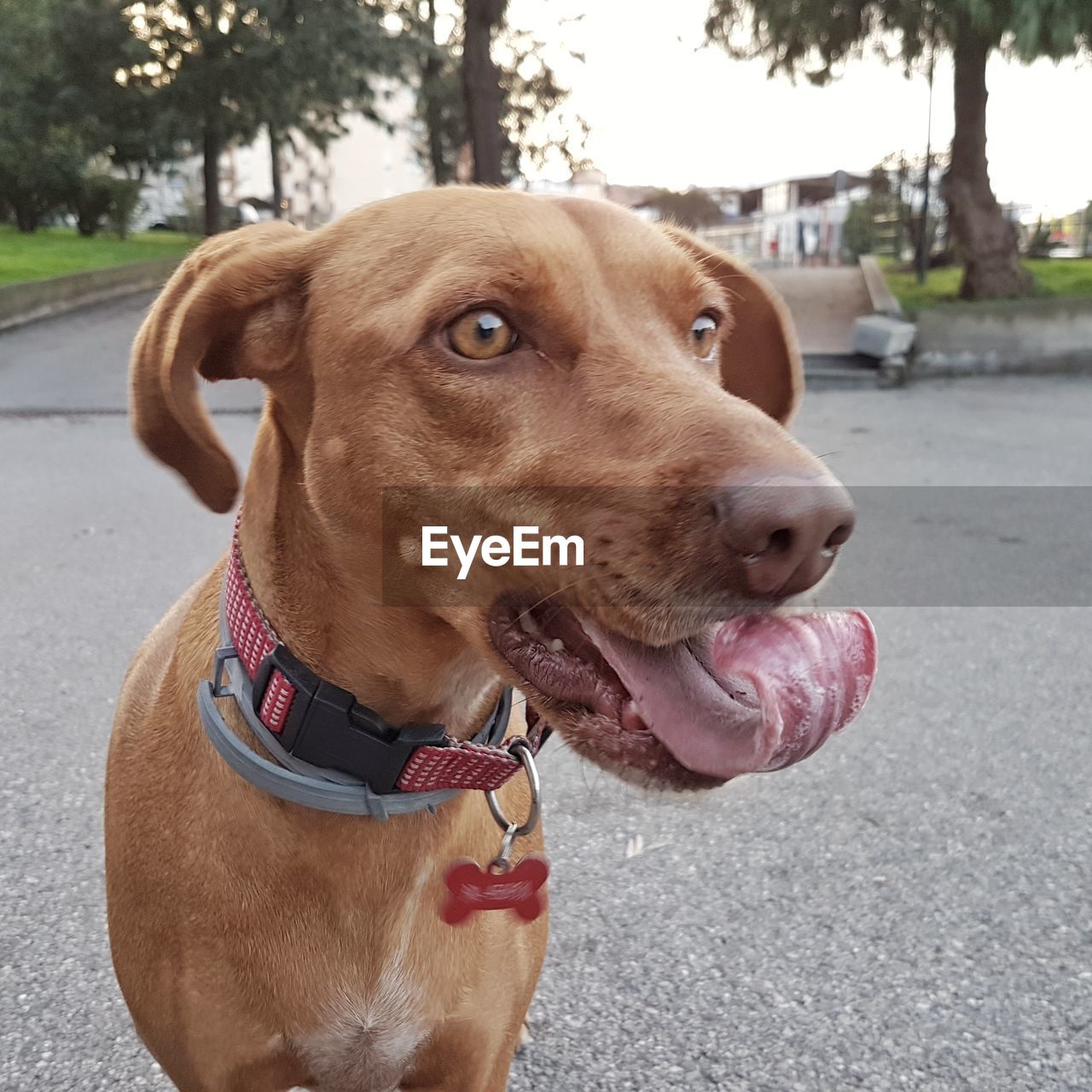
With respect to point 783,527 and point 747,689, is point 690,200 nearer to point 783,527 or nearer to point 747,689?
point 747,689

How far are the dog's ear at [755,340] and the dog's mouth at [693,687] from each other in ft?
2.24

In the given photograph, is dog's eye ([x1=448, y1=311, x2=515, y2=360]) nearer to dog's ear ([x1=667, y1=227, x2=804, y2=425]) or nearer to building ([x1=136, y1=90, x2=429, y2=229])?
dog's ear ([x1=667, y1=227, x2=804, y2=425])

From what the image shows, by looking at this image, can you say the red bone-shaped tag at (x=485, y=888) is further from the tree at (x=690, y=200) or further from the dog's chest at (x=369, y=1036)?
the tree at (x=690, y=200)

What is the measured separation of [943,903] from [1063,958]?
31cm

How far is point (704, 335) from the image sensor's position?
1.73 m

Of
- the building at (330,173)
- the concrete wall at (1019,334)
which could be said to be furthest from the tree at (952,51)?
the building at (330,173)

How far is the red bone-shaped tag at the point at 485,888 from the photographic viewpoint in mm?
1602

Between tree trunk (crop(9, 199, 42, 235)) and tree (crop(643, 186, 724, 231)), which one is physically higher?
tree trunk (crop(9, 199, 42, 235))

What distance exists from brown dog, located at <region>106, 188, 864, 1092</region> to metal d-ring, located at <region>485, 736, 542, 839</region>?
0.18 feet

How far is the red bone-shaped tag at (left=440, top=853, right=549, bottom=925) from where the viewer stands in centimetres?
160

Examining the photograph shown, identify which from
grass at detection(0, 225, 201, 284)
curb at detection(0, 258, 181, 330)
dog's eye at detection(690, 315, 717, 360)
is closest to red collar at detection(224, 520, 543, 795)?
dog's eye at detection(690, 315, 717, 360)

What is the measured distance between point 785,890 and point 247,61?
21639 millimetres

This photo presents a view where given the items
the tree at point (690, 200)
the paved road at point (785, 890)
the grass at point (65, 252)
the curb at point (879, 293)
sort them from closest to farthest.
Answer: the paved road at point (785, 890) < the curb at point (879, 293) < the grass at point (65, 252) < the tree at point (690, 200)

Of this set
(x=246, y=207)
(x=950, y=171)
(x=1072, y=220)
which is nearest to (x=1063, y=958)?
(x=950, y=171)
